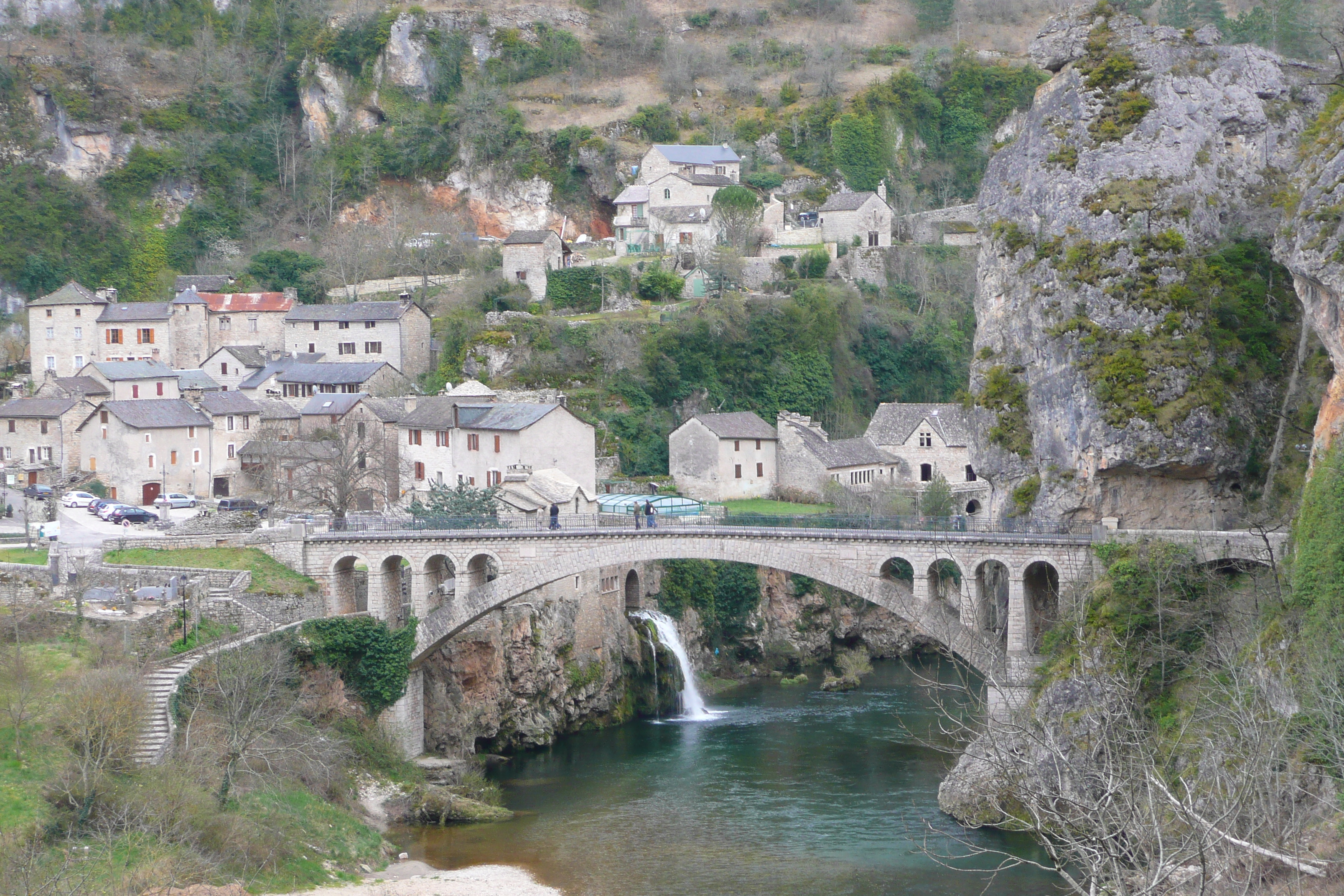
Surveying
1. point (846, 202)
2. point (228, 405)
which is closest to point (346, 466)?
point (228, 405)

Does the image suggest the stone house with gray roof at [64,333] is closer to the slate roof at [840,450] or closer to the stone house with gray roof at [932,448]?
the slate roof at [840,450]

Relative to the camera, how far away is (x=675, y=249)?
3698 inches

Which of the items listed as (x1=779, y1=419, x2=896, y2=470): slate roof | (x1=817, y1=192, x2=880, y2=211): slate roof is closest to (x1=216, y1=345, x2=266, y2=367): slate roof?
(x1=779, y1=419, x2=896, y2=470): slate roof

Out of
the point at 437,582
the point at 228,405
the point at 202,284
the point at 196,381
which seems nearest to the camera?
the point at 437,582

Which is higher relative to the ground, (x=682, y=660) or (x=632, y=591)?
(x=632, y=591)

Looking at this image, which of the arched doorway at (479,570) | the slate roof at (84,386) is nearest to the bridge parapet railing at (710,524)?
the arched doorway at (479,570)

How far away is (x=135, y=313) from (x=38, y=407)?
1200 cm

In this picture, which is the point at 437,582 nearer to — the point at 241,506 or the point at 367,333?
the point at 241,506

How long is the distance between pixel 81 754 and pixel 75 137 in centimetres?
7389

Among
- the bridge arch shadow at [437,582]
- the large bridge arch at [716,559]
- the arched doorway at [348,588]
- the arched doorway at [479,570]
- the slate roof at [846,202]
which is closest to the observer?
the large bridge arch at [716,559]

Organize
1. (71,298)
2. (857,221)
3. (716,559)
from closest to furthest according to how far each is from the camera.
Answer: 1. (716,559)
2. (71,298)
3. (857,221)

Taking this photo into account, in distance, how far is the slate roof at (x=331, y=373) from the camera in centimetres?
7844

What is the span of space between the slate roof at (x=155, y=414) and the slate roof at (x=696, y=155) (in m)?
38.4

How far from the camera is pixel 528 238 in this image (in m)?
89.6
